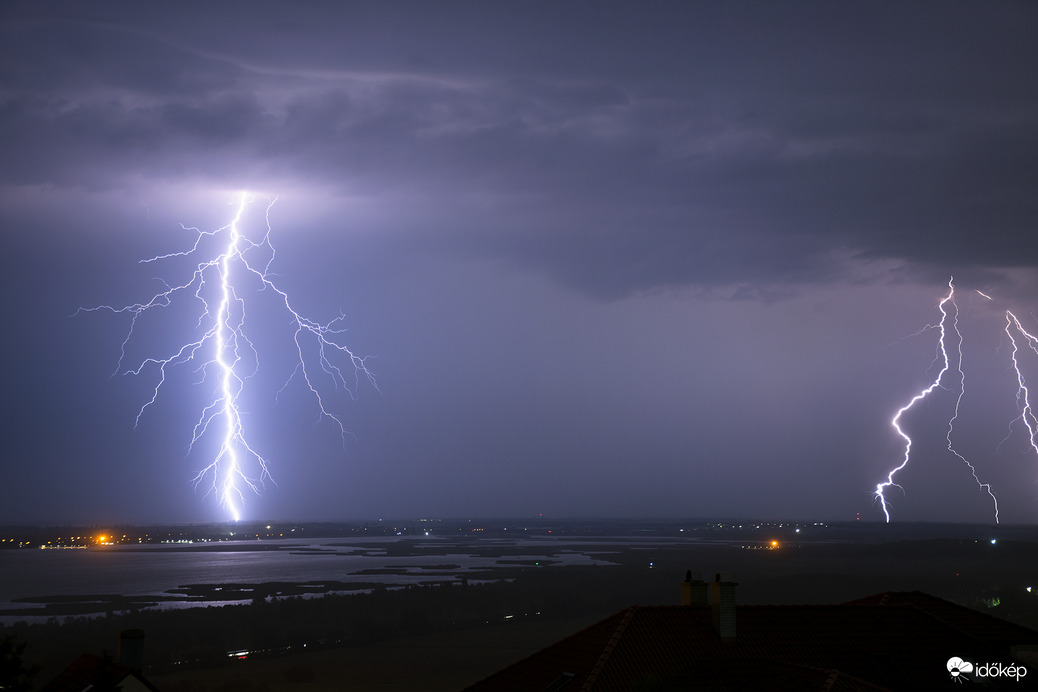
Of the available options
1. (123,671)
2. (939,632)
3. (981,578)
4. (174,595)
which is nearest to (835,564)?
(981,578)

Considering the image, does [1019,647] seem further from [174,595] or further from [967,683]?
[174,595]

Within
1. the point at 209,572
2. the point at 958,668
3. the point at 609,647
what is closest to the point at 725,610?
the point at 609,647

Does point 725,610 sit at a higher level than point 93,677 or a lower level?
higher

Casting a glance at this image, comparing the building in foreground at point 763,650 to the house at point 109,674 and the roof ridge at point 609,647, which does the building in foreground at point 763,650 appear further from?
the house at point 109,674

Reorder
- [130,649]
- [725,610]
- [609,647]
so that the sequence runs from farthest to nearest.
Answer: [725,610] < [609,647] < [130,649]

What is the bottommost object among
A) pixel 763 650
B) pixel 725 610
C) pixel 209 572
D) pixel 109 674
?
pixel 209 572

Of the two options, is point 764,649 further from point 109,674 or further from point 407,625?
point 407,625
